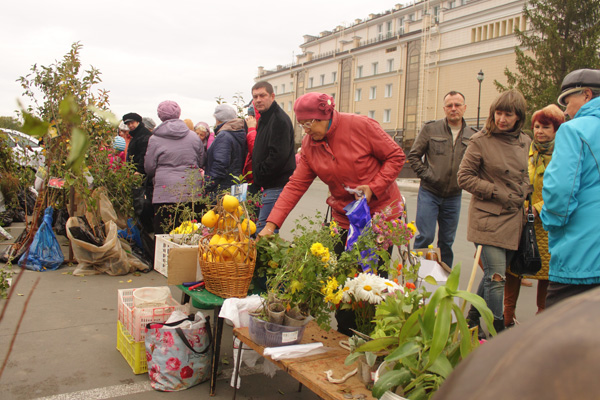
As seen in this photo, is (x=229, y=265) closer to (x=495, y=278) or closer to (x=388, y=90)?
(x=495, y=278)

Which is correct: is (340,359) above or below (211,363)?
above

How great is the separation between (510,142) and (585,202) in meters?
1.32

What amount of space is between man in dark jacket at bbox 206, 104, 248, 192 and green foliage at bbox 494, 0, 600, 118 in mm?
22102

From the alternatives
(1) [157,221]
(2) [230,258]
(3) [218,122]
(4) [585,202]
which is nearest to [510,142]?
(4) [585,202]

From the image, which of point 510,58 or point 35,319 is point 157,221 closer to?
point 35,319

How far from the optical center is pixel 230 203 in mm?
3404

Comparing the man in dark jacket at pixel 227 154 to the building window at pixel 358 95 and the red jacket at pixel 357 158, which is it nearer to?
the red jacket at pixel 357 158

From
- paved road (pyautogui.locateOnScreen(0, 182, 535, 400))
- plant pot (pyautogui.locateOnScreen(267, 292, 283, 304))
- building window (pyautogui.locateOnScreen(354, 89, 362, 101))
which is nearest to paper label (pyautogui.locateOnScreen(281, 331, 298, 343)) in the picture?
plant pot (pyautogui.locateOnScreen(267, 292, 283, 304))

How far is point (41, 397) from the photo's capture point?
304 cm

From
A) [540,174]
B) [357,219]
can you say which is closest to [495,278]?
[540,174]

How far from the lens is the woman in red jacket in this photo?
3316 mm

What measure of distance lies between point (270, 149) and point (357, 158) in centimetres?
151

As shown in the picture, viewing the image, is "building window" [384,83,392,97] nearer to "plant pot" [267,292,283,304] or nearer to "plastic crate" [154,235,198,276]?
"plastic crate" [154,235,198,276]

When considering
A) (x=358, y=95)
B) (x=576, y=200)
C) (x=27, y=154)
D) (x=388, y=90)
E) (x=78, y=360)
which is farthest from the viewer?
(x=358, y=95)
